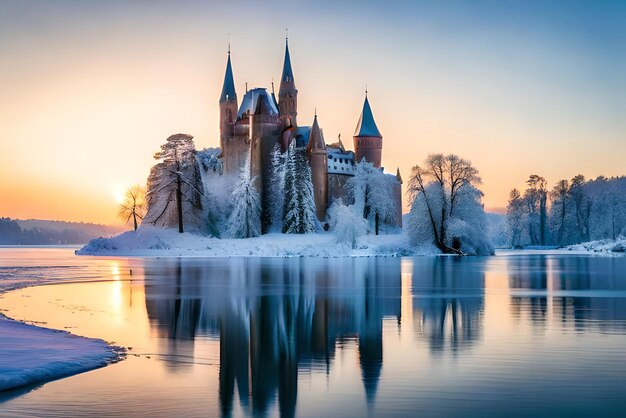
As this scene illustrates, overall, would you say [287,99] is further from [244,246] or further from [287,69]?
[244,246]

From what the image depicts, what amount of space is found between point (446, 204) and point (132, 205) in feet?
159

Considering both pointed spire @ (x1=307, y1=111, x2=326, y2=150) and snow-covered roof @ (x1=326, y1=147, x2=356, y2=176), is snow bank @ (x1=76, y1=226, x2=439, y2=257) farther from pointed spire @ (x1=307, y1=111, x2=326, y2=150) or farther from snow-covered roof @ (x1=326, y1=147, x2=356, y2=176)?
snow-covered roof @ (x1=326, y1=147, x2=356, y2=176)

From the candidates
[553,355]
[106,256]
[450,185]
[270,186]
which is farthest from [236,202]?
[553,355]

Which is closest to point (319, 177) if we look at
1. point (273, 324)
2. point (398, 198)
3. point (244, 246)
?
point (244, 246)

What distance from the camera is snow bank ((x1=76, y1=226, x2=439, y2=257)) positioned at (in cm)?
7488

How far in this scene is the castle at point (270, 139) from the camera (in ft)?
289

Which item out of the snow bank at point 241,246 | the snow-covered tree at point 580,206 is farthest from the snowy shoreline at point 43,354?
the snow-covered tree at point 580,206

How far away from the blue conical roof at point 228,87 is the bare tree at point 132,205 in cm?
1689

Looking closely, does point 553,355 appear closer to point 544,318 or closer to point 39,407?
point 544,318

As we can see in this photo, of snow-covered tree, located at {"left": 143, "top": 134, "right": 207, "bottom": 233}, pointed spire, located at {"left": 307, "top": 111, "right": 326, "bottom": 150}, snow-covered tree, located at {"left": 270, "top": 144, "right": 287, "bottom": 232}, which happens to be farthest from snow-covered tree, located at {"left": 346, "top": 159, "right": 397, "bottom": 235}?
snow-covered tree, located at {"left": 143, "top": 134, "right": 207, "bottom": 233}

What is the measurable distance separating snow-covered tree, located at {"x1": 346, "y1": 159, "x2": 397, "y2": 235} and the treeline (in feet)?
85.1

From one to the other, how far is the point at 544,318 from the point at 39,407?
1509 cm

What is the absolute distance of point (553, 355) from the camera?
Result: 51.3ft

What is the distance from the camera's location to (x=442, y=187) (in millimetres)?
Result: 74812
